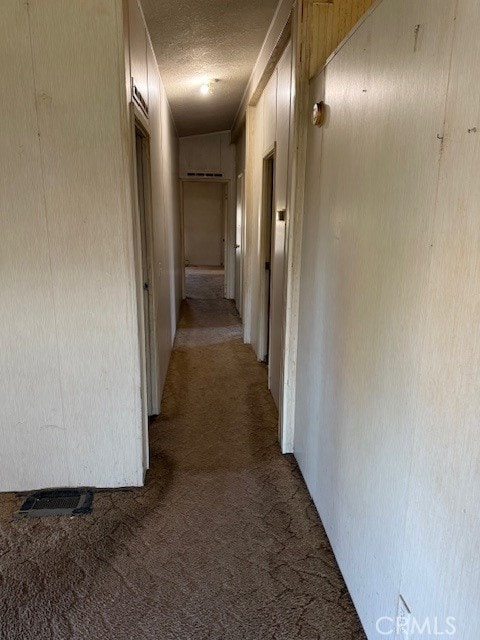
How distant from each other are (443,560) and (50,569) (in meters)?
1.62

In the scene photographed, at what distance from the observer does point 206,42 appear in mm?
3186

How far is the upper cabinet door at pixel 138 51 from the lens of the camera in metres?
2.33

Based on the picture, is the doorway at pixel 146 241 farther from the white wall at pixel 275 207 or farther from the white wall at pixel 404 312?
the white wall at pixel 404 312

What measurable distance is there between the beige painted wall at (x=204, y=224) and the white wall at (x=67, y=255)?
10.4 meters

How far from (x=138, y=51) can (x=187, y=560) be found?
277 centimetres

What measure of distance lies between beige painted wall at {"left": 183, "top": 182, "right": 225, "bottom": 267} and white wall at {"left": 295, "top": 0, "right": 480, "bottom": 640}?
10761 millimetres

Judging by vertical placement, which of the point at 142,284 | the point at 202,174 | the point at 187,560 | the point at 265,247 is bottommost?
the point at 187,560

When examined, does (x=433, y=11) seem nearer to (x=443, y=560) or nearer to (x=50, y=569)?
(x=443, y=560)

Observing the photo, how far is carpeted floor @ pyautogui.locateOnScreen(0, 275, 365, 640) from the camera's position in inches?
63.1

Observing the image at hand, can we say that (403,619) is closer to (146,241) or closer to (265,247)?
(146,241)

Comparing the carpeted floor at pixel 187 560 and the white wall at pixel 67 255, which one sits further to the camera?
the white wall at pixel 67 255

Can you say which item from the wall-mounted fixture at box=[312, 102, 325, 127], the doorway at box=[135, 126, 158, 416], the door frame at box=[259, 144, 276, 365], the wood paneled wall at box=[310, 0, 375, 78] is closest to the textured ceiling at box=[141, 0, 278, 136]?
the wood paneled wall at box=[310, 0, 375, 78]

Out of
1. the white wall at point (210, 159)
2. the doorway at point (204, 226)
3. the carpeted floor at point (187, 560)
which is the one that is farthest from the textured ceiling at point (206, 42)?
the doorway at point (204, 226)

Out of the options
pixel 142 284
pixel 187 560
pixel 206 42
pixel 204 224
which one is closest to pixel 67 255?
pixel 142 284
